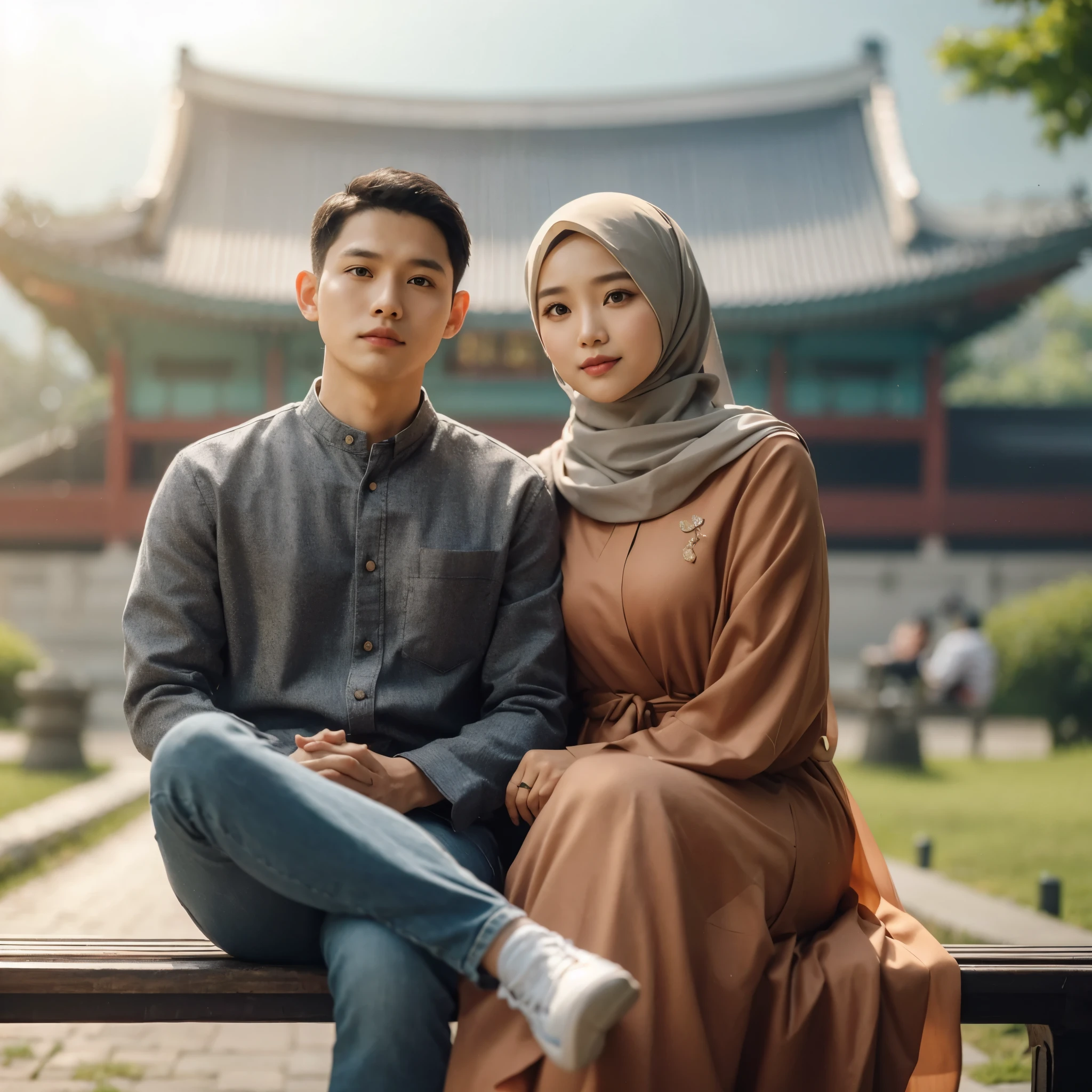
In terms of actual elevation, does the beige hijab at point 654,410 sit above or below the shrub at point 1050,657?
above

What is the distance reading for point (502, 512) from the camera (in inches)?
91.2

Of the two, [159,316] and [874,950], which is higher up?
[159,316]

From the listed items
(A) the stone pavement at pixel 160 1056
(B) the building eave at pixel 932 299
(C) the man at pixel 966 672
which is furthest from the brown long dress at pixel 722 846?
(B) the building eave at pixel 932 299

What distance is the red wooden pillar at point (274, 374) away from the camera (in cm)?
1606

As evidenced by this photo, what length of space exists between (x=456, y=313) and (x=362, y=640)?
2.30ft

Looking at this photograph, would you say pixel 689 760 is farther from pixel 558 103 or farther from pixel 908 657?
pixel 558 103

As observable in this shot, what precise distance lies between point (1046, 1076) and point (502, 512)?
4.54 feet

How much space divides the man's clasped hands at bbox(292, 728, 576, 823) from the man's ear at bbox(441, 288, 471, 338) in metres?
0.83

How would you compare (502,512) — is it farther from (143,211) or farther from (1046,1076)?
(143,211)

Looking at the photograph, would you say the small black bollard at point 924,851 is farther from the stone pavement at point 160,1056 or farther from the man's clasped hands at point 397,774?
the man's clasped hands at point 397,774

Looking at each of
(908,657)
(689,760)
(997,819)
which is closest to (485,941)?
(689,760)

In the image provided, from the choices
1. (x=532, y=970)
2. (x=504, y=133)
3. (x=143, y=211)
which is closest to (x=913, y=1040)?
(x=532, y=970)

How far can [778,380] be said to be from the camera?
1658 centimetres

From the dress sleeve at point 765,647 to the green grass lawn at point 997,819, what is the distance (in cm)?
338
